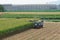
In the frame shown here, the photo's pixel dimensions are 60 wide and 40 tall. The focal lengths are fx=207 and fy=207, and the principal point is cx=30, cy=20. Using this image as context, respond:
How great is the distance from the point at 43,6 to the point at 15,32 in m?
48.8

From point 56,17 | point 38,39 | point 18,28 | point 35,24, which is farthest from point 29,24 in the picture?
point 56,17

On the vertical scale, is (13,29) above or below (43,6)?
above

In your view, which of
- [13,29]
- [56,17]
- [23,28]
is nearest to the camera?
[13,29]

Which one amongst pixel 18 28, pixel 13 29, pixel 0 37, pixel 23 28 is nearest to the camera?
pixel 0 37

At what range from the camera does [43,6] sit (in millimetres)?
62031

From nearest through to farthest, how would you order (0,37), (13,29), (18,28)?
(0,37)
(13,29)
(18,28)

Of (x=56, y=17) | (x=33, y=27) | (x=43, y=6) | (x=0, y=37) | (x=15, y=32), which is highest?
(x=0, y=37)

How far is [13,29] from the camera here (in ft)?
42.4

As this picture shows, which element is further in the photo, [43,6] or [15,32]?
[43,6]

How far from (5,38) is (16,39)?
0.63m

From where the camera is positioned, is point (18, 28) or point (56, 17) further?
point (56, 17)

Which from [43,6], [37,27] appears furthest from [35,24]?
[43,6]

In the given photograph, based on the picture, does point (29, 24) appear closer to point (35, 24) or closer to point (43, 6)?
point (35, 24)

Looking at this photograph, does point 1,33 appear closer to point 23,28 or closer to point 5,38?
point 5,38
